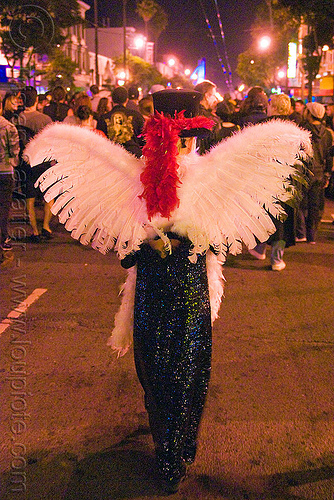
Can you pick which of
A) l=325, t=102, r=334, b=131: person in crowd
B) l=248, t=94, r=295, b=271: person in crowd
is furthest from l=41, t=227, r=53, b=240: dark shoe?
l=325, t=102, r=334, b=131: person in crowd

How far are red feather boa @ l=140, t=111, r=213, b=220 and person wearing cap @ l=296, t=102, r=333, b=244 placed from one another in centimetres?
520

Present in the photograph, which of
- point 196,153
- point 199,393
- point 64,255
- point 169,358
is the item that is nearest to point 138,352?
point 169,358

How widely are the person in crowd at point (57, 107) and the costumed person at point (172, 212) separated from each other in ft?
27.6

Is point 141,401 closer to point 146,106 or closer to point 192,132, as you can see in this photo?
point 192,132

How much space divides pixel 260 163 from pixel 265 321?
9.86ft

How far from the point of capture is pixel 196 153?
2.71m

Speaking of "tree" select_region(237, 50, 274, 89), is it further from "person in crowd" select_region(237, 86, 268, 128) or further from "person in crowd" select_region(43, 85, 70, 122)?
"person in crowd" select_region(237, 86, 268, 128)

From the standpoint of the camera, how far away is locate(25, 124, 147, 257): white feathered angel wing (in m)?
2.53

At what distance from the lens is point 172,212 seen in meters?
2.48

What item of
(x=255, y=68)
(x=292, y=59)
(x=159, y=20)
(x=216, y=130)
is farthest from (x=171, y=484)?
(x=159, y=20)

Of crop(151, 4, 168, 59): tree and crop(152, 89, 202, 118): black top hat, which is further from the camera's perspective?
crop(151, 4, 168, 59): tree

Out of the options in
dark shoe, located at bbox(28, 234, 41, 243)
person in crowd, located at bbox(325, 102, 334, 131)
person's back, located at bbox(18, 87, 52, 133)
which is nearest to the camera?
person's back, located at bbox(18, 87, 52, 133)

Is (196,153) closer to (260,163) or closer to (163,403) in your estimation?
(260,163)

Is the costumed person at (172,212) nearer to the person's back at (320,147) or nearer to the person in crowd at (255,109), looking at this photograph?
the person in crowd at (255,109)
